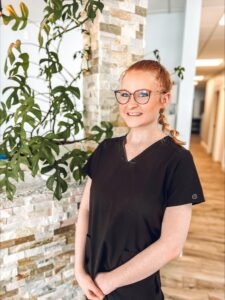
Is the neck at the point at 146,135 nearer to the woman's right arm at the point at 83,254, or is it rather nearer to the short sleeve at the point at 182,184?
the short sleeve at the point at 182,184

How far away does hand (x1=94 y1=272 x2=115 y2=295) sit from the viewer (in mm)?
934

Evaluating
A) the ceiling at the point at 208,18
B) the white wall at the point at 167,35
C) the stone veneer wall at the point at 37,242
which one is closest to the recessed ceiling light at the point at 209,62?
the ceiling at the point at 208,18

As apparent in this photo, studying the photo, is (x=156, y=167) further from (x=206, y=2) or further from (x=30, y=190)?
(x=206, y=2)

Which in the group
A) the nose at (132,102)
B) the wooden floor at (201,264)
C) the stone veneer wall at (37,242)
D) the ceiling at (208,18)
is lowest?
the wooden floor at (201,264)

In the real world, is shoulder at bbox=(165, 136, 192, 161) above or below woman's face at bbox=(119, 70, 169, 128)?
below

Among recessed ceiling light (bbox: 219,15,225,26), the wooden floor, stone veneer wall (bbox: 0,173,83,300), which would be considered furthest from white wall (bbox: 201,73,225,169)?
stone veneer wall (bbox: 0,173,83,300)

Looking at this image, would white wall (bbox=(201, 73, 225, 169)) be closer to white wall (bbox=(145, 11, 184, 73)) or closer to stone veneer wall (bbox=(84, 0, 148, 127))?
white wall (bbox=(145, 11, 184, 73))

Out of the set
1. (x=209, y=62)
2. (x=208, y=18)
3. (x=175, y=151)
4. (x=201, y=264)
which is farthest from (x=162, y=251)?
(x=209, y=62)

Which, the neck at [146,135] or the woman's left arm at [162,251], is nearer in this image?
the woman's left arm at [162,251]

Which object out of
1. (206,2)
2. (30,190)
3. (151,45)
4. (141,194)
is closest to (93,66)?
(30,190)

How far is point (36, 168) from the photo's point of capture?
1.01m

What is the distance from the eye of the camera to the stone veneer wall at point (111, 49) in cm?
140

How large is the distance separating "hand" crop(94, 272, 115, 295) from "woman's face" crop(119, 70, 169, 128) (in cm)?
61

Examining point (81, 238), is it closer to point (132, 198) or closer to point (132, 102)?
point (132, 198)
